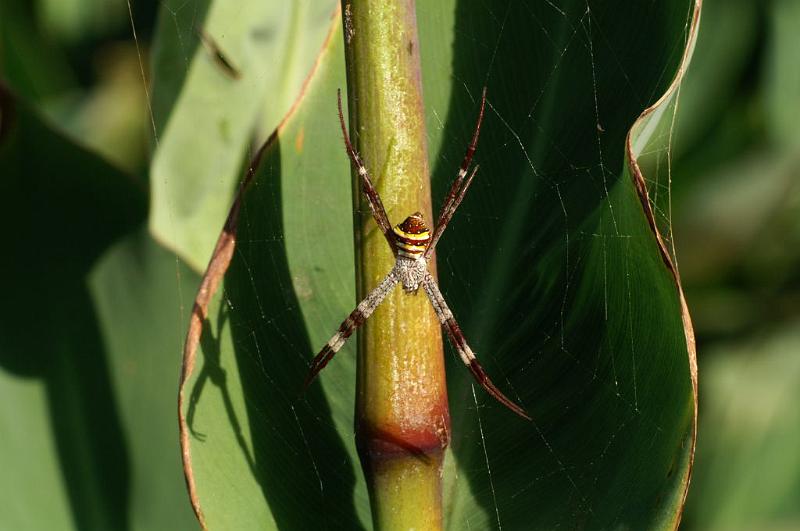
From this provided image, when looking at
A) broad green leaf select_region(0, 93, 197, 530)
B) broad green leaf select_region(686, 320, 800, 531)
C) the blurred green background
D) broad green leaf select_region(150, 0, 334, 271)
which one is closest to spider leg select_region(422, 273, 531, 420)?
broad green leaf select_region(0, 93, 197, 530)

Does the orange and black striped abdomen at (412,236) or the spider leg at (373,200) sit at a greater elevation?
the spider leg at (373,200)

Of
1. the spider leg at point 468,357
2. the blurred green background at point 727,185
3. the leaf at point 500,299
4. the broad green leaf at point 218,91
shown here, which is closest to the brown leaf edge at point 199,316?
the leaf at point 500,299

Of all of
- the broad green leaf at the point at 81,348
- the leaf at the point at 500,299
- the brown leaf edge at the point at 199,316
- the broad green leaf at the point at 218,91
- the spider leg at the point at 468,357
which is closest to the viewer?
the brown leaf edge at the point at 199,316

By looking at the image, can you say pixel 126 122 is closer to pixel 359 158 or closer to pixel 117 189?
pixel 117 189

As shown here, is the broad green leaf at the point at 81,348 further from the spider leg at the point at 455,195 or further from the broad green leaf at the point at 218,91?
the spider leg at the point at 455,195

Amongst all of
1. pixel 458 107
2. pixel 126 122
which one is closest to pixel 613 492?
pixel 458 107

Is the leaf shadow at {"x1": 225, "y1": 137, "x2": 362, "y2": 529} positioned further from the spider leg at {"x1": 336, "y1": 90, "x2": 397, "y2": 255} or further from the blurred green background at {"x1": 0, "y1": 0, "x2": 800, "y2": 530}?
the blurred green background at {"x1": 0, "y1": 0, "x2": 800, "y2": 530}
